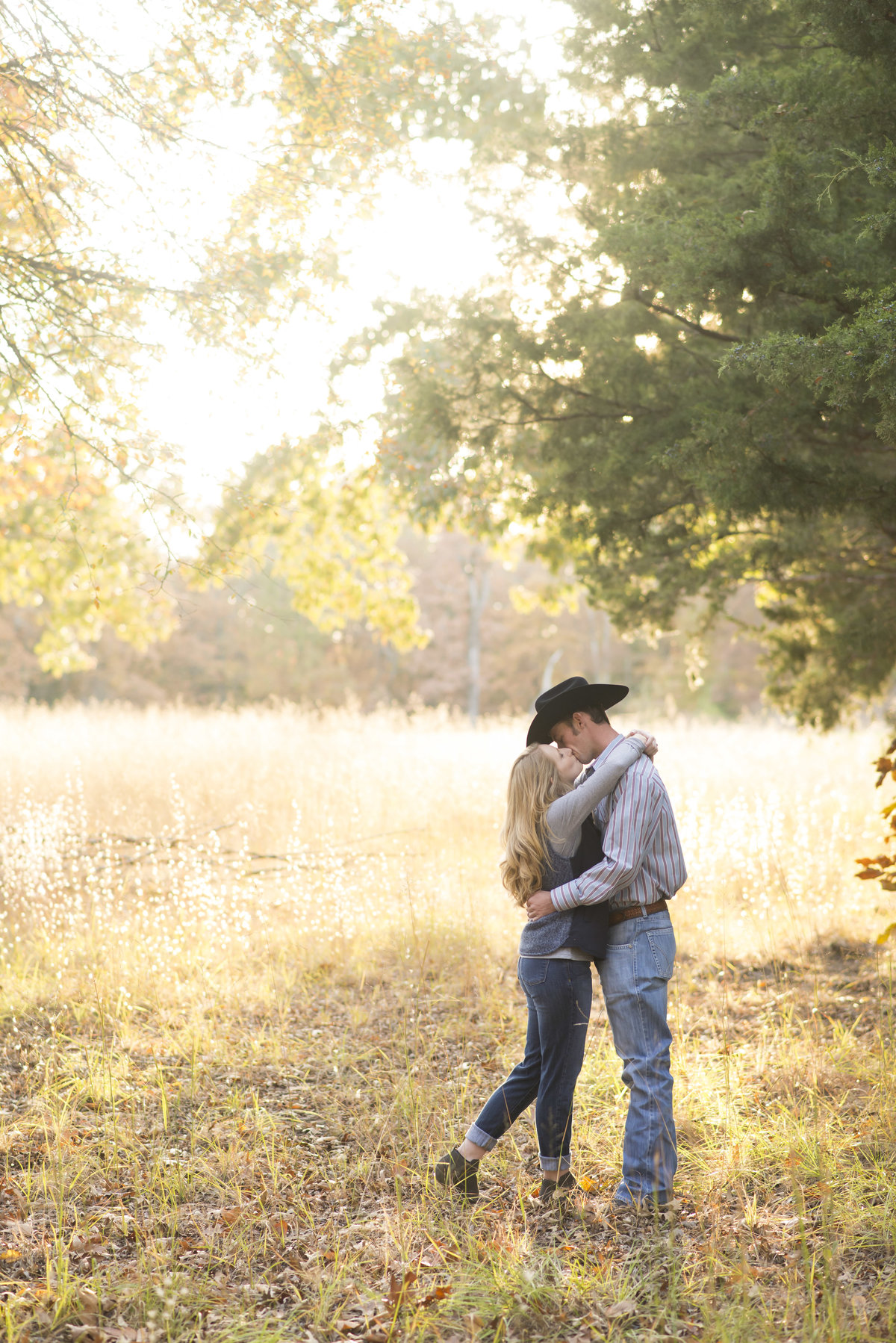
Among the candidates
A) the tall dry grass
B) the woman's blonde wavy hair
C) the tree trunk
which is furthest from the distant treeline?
the woman's blonde wavy hair

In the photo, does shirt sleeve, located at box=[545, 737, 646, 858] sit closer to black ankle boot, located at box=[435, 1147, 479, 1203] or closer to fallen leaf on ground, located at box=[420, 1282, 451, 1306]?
black ankle boot, located at box=[435, 1147, 479, 1203]

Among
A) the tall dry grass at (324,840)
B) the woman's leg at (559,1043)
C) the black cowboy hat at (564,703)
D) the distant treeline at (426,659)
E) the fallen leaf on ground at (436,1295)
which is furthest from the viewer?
the distant treeline at (426,659)

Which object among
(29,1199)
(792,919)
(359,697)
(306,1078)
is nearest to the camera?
(29,1199)

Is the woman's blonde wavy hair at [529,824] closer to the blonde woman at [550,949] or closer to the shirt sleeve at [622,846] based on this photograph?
the blonde woman at [550,949]

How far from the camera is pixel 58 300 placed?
568 centimetres

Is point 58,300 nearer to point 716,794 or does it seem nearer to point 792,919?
point 792,919

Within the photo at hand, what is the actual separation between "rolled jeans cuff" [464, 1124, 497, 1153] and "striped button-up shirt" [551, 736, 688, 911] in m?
0.95

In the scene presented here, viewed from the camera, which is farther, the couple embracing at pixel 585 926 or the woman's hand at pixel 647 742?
the woman's hand at pixel 647 742

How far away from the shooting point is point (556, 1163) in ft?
11.4

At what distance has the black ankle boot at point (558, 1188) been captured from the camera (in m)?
3.47

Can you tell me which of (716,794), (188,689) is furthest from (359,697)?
(716,794)

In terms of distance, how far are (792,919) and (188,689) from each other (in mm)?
29764

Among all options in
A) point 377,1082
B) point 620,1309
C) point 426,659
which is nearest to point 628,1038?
point 620,1309

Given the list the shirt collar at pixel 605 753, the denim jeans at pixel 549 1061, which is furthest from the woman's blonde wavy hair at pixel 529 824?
the denim jeans at pixel 549 1061
